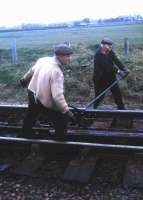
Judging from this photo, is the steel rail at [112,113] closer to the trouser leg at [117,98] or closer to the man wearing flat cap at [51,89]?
the man wearing flat cap at [51,89]

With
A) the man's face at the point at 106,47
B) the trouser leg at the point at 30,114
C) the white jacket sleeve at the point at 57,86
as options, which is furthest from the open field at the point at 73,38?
the white jacket sleeve at the point at 57,86

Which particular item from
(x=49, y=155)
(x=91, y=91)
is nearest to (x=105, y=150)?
(x=49, y=155)

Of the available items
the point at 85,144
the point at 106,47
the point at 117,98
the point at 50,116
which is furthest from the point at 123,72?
the point at 85,144

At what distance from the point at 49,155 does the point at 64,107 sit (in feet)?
4.14

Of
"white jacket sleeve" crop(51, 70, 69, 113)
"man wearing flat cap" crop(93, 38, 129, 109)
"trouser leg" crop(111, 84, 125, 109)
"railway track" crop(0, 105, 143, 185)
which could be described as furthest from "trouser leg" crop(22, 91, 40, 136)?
"trouser leg" crop(111, 84, 125, 109)

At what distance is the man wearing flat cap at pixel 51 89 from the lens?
640 cm

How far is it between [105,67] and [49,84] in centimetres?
367

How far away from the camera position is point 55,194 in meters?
6.05

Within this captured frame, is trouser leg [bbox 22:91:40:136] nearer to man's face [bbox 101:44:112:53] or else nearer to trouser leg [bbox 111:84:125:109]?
man's face [bbox 101:44:112:53]

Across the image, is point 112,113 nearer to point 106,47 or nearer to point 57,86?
point 106,47

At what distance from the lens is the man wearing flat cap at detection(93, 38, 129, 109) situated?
9844mm

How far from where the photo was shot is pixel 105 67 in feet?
32.6

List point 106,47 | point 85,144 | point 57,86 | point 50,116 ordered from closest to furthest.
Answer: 1. point 57,86
2. point 85,144
3. point 50,116
4. point 106,47

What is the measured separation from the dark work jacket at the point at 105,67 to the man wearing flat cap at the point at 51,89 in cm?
287
